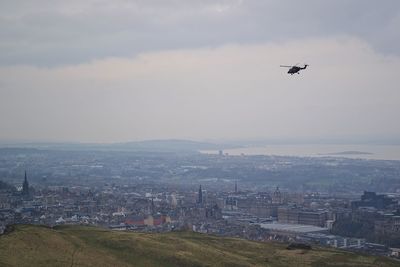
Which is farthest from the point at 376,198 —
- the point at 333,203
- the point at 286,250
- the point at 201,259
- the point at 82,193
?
the point at 201,259

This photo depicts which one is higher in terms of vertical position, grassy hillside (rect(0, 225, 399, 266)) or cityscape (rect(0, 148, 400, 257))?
grassy hillside (rect(0, 225, 399, 266))

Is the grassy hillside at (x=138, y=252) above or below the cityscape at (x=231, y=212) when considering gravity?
above

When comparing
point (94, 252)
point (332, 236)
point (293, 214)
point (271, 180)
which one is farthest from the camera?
point (271, 180)

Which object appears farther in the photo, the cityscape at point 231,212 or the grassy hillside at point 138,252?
the cityscape at point 231,212

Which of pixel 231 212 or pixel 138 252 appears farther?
pixel 231 212

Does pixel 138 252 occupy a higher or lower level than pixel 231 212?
higher

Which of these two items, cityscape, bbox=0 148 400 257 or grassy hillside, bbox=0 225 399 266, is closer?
grassy hillside, bbox=0 225 399 266

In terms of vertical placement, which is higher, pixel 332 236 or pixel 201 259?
pixel 201 259

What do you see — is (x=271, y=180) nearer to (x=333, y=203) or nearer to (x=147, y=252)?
(x=333, y=203)
